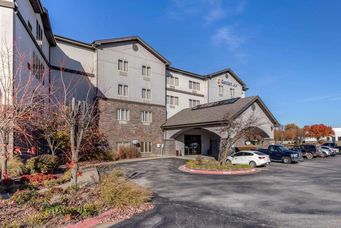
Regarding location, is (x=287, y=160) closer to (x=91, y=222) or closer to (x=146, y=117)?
(x=146, y=117)

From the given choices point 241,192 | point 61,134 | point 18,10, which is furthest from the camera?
point 61,134

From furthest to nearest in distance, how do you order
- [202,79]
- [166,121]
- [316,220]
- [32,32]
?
[202,79]
[166,121]
[32,32]
[316,220]

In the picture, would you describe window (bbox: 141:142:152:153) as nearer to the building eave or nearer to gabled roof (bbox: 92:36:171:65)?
gabled roof (bbox: 92:36:171:65)

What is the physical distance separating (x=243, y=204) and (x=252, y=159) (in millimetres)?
14072

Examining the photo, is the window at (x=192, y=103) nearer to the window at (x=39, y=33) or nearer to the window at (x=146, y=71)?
the window at (x=146, y=71)

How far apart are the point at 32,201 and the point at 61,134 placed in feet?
52.3

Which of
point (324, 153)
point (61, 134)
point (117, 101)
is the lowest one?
point (324, 153)

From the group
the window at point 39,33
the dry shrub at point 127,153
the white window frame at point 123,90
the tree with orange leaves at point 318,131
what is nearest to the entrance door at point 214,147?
the dry shrub at point 127,153

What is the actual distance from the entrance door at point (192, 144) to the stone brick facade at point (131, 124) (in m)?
4.25

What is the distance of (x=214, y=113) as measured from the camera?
3036 cm

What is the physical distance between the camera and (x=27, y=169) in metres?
15.9

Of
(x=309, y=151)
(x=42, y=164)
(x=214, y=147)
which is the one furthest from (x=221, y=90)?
(x=42, y=164)

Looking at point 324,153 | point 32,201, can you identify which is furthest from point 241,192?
point 324,153

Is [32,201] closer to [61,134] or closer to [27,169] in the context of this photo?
[27,169]
